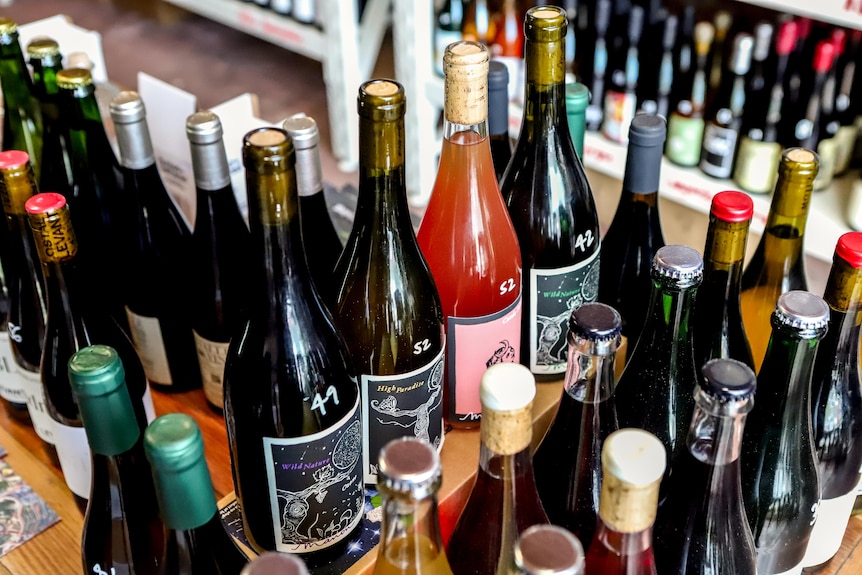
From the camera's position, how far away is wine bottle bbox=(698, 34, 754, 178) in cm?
155

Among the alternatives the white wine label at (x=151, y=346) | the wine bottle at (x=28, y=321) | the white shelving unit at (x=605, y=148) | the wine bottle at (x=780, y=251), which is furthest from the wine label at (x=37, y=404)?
the white shelving unit at (x=605, y=148)

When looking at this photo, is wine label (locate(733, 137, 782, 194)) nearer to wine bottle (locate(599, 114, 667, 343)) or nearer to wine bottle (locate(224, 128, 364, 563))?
wine bottle (locate(599, 114, 667, 343))

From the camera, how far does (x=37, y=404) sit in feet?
2.29

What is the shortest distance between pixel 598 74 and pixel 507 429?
1.48 metres

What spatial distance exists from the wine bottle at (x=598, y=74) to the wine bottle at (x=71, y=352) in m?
1.29

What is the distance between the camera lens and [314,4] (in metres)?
2.14

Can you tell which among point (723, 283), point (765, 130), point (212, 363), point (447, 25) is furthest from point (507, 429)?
point (447, 25)

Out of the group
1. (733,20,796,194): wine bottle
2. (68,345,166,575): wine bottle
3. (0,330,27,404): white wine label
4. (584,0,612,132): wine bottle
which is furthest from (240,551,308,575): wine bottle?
(584,0,612,132): wine bottle

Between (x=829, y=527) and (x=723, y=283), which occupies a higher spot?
(x=723, y=283)

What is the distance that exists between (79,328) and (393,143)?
1.06 feet

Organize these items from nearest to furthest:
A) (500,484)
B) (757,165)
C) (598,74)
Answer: (500,484) < (757,165) < (598,74)

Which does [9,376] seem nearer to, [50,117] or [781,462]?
[50,117]

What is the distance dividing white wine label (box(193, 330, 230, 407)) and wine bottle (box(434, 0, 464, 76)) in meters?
A: 1.31

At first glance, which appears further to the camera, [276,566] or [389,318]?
[389,318]
